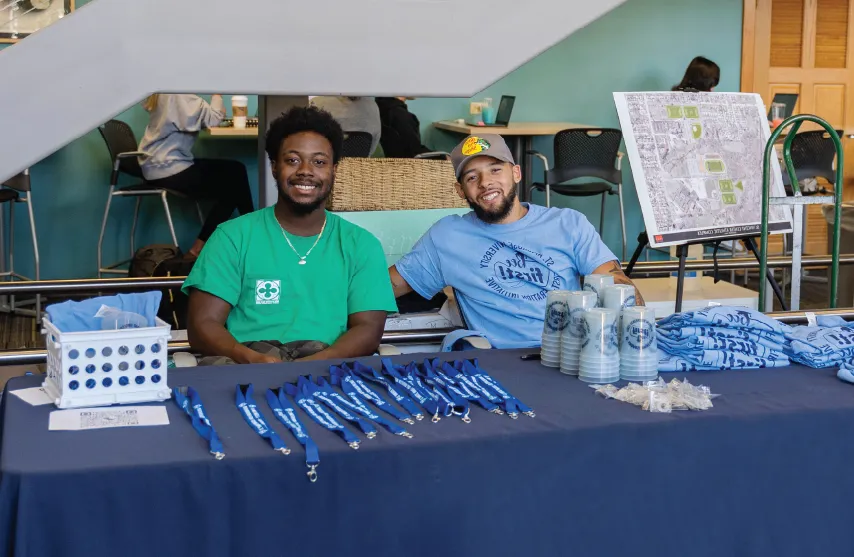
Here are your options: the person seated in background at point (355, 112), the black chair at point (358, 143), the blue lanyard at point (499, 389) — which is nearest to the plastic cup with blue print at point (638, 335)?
the blue lanyard at point (499, 389)

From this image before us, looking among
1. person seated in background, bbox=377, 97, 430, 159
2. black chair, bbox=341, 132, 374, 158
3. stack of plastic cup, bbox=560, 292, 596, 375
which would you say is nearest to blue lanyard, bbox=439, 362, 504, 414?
stack of plastic cup, bbox=560, 292, 596, 375

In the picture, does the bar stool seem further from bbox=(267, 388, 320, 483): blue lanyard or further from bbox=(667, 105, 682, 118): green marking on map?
bbox=(267, 388, 320, 483): blue lanyard

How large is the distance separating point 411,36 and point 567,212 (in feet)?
2.51

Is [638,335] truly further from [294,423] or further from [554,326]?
[294,423]

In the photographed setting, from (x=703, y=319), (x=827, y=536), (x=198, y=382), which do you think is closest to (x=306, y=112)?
(x=198, y=382)

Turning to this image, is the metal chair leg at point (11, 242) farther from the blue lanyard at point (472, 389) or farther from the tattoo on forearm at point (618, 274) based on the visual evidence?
the blue lanyard at point (472, 389)

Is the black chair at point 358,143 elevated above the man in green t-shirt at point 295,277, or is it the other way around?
the black chair at point 358,143

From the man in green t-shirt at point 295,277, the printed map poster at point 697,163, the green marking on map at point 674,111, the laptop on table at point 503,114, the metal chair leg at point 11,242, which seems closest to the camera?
the man in green t-shirt at point 295,277

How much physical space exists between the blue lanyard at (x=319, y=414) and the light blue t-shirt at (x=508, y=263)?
105 cm

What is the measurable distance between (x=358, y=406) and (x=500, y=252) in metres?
1.21

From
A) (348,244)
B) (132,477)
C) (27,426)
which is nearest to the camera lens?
(132,477)

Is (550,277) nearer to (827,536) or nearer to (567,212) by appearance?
(567,212)

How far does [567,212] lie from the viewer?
3.10m

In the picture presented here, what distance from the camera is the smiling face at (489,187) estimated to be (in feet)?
9.92
